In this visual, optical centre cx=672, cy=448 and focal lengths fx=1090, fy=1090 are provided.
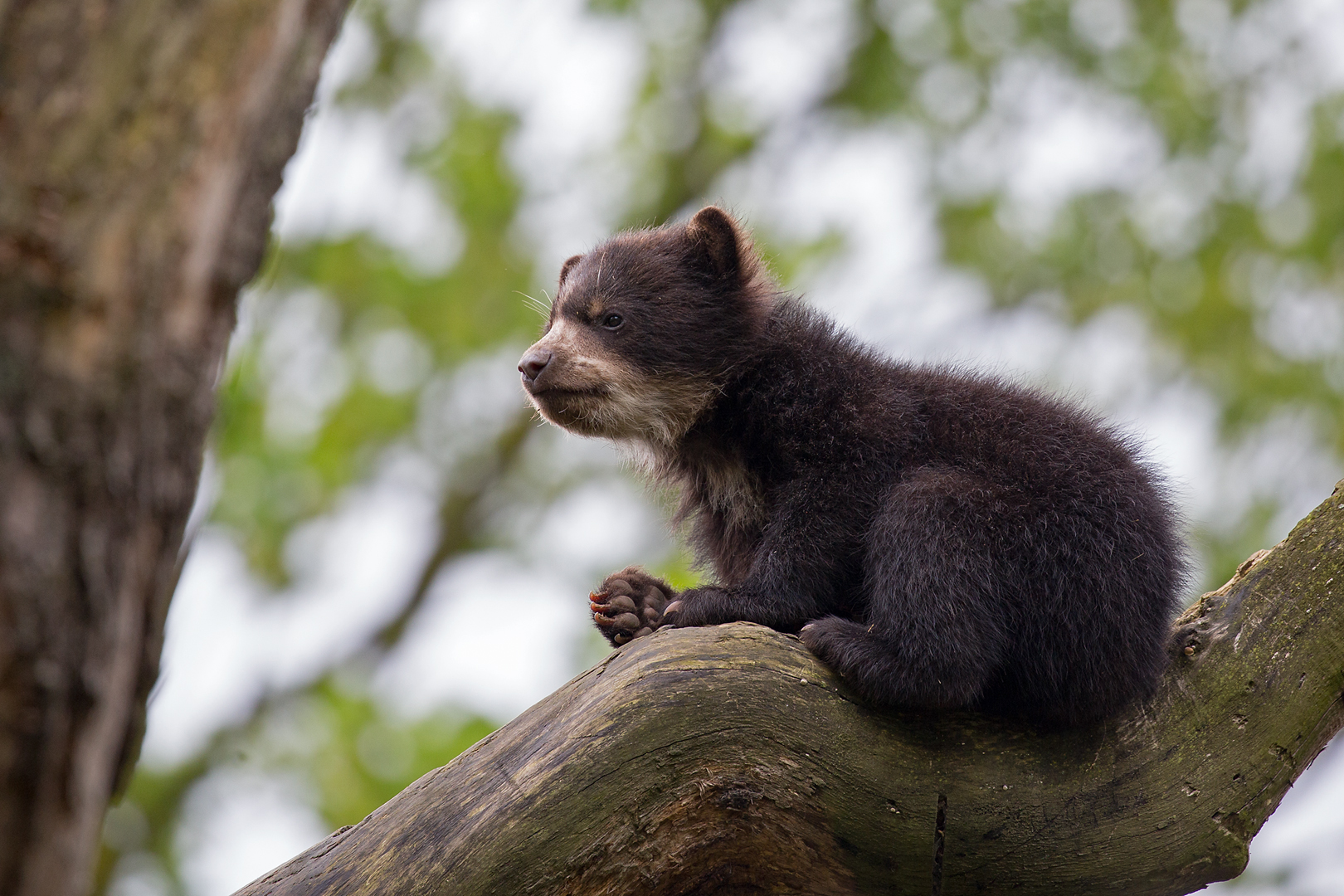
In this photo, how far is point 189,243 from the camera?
2225 millimetres

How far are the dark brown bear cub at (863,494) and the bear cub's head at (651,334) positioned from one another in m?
0.01

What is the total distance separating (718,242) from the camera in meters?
6.18

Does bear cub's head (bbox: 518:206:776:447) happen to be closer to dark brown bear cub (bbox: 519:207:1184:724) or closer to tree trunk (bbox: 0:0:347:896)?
dark brown bear cub (bbox: 519:207:1184:724)

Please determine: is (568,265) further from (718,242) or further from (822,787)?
(822,787)

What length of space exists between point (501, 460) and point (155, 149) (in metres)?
13.3

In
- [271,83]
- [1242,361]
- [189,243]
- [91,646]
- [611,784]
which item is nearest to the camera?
[91,646]

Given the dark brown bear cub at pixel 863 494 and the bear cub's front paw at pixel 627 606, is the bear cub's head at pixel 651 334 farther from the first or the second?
the bear cub's front paw at pixel 627 606

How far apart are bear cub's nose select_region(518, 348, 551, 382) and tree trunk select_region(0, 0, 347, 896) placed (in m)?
3.41

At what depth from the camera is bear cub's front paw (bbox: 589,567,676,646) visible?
4.87 metres

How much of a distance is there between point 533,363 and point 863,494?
190 cm

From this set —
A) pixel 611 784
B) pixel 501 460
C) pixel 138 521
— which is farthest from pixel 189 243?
pixel 501 460

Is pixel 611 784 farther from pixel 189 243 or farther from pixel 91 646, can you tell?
pixel 189 243

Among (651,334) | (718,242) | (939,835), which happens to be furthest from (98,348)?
(718,242)

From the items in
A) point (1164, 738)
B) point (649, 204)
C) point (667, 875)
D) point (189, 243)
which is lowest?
point (1164, 738)
